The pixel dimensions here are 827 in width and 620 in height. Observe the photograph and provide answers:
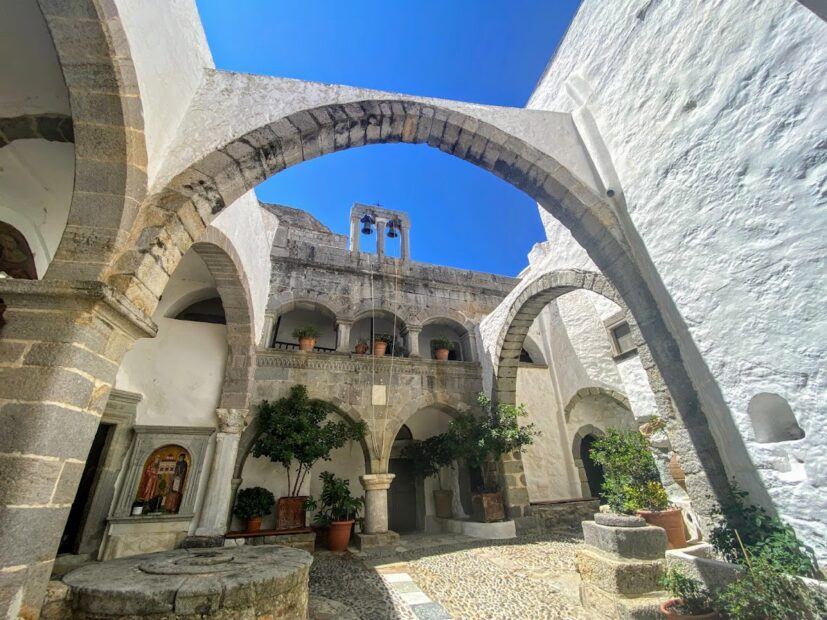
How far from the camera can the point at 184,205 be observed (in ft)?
7.67

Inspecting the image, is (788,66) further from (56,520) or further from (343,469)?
(343,469)

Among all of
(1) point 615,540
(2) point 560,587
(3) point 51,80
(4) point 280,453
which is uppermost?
(3) point 51,80

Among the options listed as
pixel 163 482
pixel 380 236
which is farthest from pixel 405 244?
pixel 163 482

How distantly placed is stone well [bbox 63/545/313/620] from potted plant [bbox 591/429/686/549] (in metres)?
2.91

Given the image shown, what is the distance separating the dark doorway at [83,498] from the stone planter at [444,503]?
18.1 ft

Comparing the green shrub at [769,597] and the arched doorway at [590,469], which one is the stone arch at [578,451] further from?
the green shrub at [769,597]

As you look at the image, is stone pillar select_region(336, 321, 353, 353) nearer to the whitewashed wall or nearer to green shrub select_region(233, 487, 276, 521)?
green shrub select_region(233, 487, 276, 521)

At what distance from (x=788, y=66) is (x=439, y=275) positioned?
6.63 meters

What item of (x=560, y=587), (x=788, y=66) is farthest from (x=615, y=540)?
(x=788, y=66)

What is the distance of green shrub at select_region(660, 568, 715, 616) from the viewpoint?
6.97 ft

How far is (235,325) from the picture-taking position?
17.3 feet

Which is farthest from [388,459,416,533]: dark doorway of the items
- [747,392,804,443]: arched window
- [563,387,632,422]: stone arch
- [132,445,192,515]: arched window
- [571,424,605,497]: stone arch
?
[747,392,804,443]: arched window

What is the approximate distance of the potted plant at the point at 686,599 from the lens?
2100 millimetres

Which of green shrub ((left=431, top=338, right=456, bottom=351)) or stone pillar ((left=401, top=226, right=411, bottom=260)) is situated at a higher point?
stone pillar ((left=401, top=226, right=411, bottom=260))
